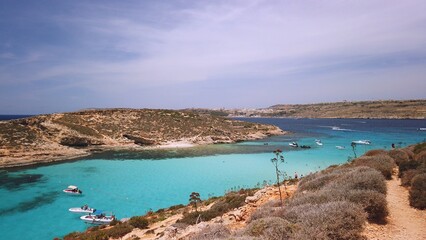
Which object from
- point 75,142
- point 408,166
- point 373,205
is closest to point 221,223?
point 373,205

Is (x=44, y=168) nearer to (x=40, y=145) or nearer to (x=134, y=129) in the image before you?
(x=40, y=145)

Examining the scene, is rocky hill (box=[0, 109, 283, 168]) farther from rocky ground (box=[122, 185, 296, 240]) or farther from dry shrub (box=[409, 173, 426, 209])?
dry shrub (box=[409, 173, 426, 209])

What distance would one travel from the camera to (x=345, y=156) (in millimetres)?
55094

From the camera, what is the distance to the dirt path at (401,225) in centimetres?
886

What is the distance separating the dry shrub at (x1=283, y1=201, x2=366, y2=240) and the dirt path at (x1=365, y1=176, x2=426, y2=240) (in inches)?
30.9

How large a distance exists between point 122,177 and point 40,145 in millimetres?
30567

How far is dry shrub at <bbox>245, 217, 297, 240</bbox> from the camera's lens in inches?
295

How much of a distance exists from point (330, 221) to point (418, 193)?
20.4 feet

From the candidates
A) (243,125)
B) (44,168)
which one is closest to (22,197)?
Result: (44,168)

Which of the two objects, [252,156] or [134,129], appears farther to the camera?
[134,129]

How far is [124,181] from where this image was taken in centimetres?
4031

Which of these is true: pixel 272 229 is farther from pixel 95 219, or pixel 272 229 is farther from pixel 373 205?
pixel 95 219

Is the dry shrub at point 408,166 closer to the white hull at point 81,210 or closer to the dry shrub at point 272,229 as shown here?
the dry shrub at point 272,229

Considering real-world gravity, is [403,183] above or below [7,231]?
above
